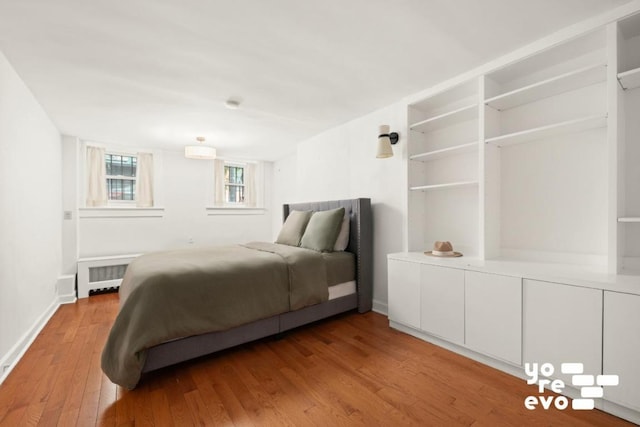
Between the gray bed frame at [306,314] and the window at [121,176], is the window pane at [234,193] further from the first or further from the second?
the gray bed frame at [306,314]

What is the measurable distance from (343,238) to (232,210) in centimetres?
327

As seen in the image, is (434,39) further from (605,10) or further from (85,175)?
(85,175)

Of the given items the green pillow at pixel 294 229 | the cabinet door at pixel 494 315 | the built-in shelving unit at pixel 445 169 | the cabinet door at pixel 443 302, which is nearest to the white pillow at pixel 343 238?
the green pillow at pixel 294 229

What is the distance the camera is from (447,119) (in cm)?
261

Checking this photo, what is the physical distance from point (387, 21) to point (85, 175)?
4.85m

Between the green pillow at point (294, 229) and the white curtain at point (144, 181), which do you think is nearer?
the green pillow at point (294, 229)

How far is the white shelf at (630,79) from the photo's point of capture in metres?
1.56

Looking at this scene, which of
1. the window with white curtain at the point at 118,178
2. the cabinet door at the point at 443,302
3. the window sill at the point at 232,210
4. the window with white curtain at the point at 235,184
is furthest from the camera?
the window with white curtain at the point at 235,184

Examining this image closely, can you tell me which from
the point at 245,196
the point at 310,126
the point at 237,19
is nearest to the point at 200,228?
the point at 245,196

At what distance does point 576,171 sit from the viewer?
202 centimetres

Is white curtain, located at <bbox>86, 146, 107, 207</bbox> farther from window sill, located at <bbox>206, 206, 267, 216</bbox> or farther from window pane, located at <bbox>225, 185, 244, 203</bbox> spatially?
window pane, located at <bbox>225, 185, 244, 203</bbox>

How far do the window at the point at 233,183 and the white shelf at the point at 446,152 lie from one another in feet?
13.3

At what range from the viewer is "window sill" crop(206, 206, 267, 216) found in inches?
Result: 212

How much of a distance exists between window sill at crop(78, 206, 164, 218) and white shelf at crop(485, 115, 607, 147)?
4957 mm
